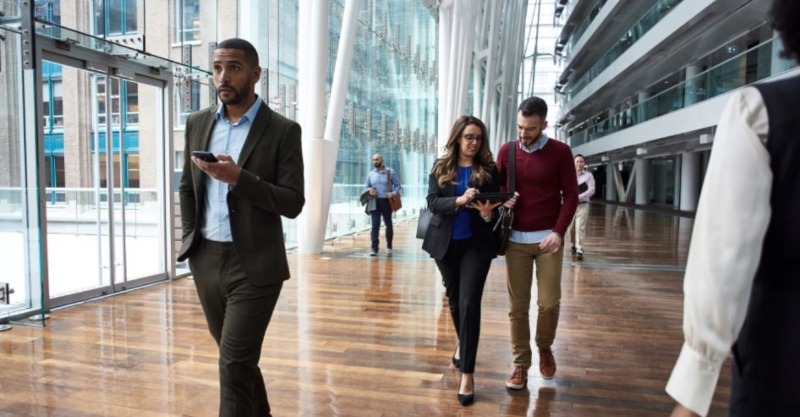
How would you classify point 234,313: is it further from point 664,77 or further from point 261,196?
point 664,77

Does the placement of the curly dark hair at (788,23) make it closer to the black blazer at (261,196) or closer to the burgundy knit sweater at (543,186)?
the black blazer at (261,196)

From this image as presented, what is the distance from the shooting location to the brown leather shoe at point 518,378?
409cm

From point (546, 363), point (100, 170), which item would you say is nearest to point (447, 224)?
point (546, 363)

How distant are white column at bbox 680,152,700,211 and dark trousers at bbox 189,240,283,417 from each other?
27.6 m

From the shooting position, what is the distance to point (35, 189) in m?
6.10

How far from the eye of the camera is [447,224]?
3.89 m

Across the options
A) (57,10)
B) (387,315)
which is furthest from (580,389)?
(57,10)

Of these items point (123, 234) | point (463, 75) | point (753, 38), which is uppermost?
point (753, 38)

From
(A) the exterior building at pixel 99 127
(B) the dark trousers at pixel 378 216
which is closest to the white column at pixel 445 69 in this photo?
(B) the dark trousers at pixel 378 216

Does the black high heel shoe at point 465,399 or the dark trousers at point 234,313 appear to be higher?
the dark trousers at point 234,313

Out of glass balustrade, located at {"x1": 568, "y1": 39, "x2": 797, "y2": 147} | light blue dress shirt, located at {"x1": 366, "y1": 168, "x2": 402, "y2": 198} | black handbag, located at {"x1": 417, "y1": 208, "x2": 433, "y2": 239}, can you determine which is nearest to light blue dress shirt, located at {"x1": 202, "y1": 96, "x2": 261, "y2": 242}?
black handbag, located at {"x1": 417, "y1": 208, "x2": 433, "y2": 239}

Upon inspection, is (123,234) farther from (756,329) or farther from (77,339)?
(756,329)

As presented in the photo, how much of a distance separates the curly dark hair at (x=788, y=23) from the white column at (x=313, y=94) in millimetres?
9483

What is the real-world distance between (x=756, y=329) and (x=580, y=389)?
333 cm
